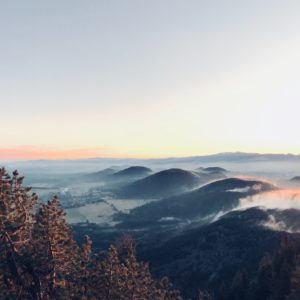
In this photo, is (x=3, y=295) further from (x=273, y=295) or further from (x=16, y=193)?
(x=273, y=295)

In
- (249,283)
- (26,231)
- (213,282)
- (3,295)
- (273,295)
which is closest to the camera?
(3,295)

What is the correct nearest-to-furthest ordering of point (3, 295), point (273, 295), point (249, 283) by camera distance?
point (3, 295)
point (273, 295)
point (249, 283)

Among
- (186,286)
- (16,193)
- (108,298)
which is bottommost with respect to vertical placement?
(186,286)

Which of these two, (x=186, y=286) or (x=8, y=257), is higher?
(x=8, y=257)

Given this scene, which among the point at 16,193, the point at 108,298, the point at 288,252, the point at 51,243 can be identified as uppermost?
the point at 16,193

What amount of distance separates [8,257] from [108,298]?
515 inches

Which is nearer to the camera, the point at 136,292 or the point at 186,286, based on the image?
the point at 136,292

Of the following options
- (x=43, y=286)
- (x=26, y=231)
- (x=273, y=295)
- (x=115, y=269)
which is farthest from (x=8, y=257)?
(x=273, y=295)

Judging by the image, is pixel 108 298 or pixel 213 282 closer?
pixel 108 298

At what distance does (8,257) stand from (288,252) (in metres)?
124

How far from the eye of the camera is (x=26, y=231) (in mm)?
44906

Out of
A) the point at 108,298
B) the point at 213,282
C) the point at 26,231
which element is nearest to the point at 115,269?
the point at 108,298

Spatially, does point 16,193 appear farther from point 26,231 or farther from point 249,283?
point 249,283

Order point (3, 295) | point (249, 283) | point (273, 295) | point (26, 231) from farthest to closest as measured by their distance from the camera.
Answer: point (249, 283), point (273, 295), point (26, 231), point (3, 295)
